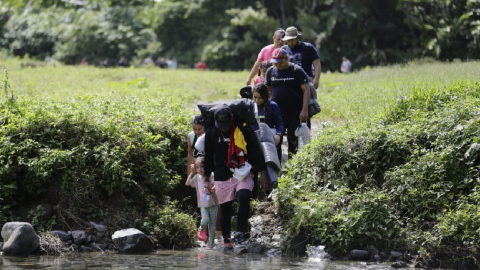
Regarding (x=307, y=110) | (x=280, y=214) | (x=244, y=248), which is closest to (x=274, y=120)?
(x=307, y=110)

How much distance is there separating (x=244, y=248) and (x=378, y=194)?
180 centimetres

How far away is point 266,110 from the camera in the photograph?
1030cm

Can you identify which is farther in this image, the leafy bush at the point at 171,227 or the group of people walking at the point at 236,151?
the leafy bush at the point at 171,227

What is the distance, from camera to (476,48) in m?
28.2

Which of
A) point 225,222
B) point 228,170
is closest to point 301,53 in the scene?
point 228,170

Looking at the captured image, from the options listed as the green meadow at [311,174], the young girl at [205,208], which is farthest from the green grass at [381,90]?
the young girl at [205,208]

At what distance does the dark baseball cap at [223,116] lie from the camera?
888cm

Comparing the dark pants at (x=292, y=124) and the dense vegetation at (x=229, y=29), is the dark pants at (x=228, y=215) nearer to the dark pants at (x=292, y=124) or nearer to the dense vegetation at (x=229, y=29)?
the dark pants at (x=292, y=124)

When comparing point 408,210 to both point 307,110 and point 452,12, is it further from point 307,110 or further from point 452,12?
point 452,12

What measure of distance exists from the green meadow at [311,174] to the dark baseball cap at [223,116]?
1.50m

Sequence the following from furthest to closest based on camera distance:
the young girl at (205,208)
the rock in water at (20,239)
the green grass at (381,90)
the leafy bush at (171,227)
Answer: the green grass at (381,90) → the leafy bush at (171,227) → the young girl at (205,208) → the rock in water at (20,239)

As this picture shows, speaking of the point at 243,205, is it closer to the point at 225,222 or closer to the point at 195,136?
the point at 225,222

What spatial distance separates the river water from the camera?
8.35 m

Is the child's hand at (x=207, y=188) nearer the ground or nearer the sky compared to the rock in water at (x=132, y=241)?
nearer the sky
